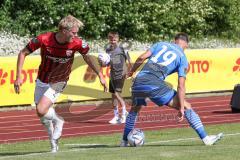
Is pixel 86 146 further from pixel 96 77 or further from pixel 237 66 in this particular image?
pixel 237 66

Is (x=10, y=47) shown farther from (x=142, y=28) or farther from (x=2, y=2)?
(x=142, y=28)

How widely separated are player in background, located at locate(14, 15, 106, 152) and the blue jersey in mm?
1007

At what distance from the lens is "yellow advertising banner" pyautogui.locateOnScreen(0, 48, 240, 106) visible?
21375 millimetres

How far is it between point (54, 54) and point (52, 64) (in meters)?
0.17

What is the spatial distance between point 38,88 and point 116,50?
237 inches

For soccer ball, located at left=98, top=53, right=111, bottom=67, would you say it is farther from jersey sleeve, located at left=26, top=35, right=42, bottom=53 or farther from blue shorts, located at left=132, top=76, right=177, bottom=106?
jersey sleeve, located at left=26, top=35, right=42, bottom=53

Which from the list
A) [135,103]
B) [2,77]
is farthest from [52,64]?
[2,77]

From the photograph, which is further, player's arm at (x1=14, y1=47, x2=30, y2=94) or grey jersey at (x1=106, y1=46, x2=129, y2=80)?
grey jersey at (x1=106, y1=46, x2=129, y2=80)

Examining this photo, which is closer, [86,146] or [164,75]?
[164,75]

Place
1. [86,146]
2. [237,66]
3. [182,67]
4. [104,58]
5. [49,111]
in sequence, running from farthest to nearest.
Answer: [237,66], [104,58], [86,146], [182,67], [49,111]

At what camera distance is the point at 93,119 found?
18969 millimetres

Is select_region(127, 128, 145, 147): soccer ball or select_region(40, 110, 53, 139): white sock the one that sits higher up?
select_region(40, 110, 53, 139): white sock

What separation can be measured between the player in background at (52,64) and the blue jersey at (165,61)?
1.01 metres

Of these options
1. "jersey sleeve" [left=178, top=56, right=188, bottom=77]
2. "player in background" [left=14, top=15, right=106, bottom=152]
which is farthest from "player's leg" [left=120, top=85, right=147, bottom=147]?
"player in background" [left=14, top=15, right=106, bottom=152]
